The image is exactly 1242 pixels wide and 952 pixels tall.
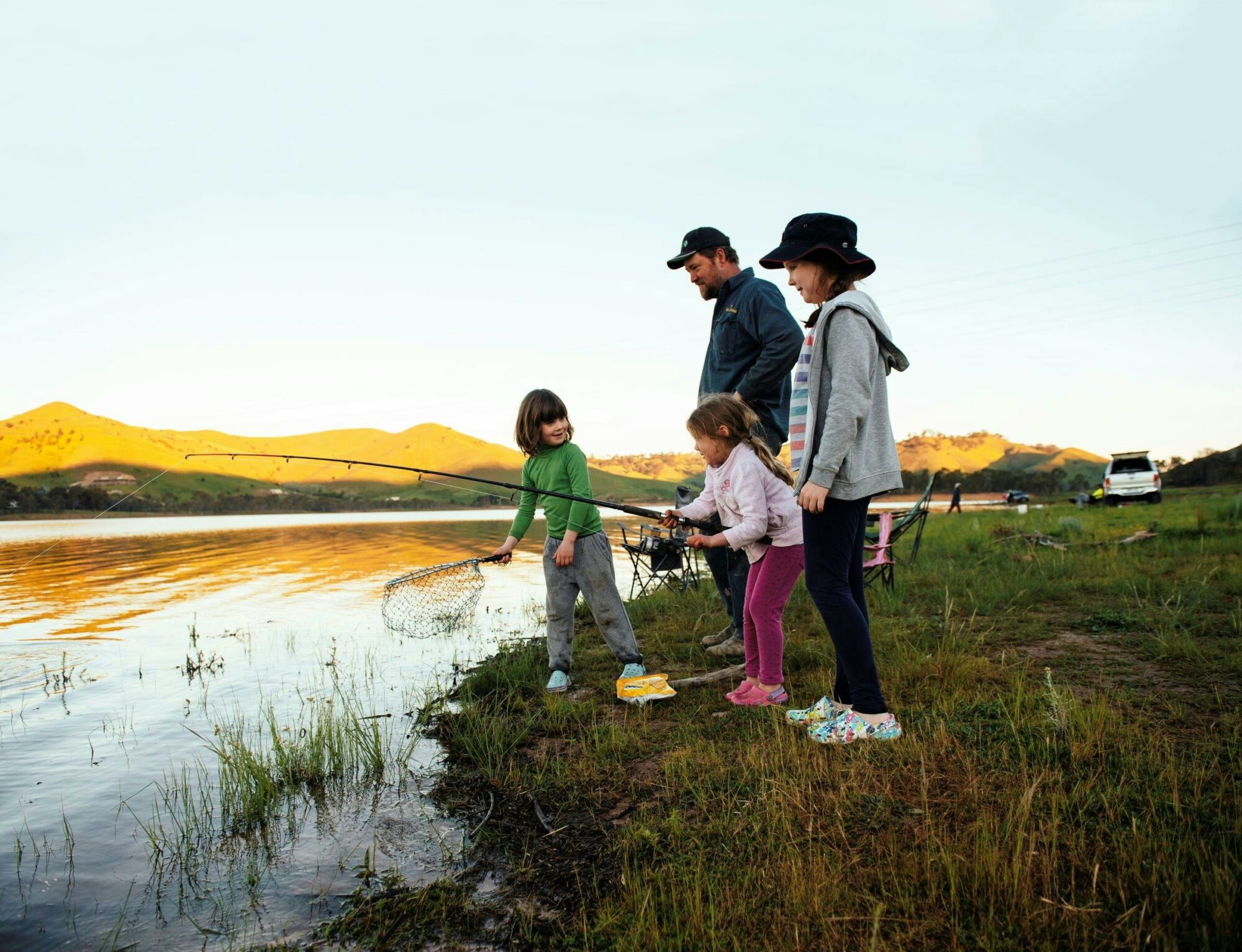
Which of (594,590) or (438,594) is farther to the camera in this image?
(438,594)

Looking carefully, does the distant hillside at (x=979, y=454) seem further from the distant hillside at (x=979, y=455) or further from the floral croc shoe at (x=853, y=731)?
the floral croc shoe at (x=853, y=731)

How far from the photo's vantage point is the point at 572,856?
2629mm

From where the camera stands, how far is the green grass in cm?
191

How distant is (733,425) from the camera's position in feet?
13.9

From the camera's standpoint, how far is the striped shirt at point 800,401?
3.46 metres

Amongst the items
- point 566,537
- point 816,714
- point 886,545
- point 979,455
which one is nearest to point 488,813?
point 816,714

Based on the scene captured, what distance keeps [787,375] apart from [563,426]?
1.54m

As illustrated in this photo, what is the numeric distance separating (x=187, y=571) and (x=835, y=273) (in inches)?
634

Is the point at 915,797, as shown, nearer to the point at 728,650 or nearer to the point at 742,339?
the point at 728,650

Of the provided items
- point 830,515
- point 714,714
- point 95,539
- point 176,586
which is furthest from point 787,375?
point 95,539

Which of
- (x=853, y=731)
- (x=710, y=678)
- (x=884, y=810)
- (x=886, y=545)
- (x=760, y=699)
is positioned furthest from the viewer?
(x=886, y=545)

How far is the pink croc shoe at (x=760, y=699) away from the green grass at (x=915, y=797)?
120mm

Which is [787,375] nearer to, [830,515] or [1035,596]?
[830,515]

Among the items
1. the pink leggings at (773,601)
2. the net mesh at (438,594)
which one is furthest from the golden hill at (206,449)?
the pink leggings at (773,601)
